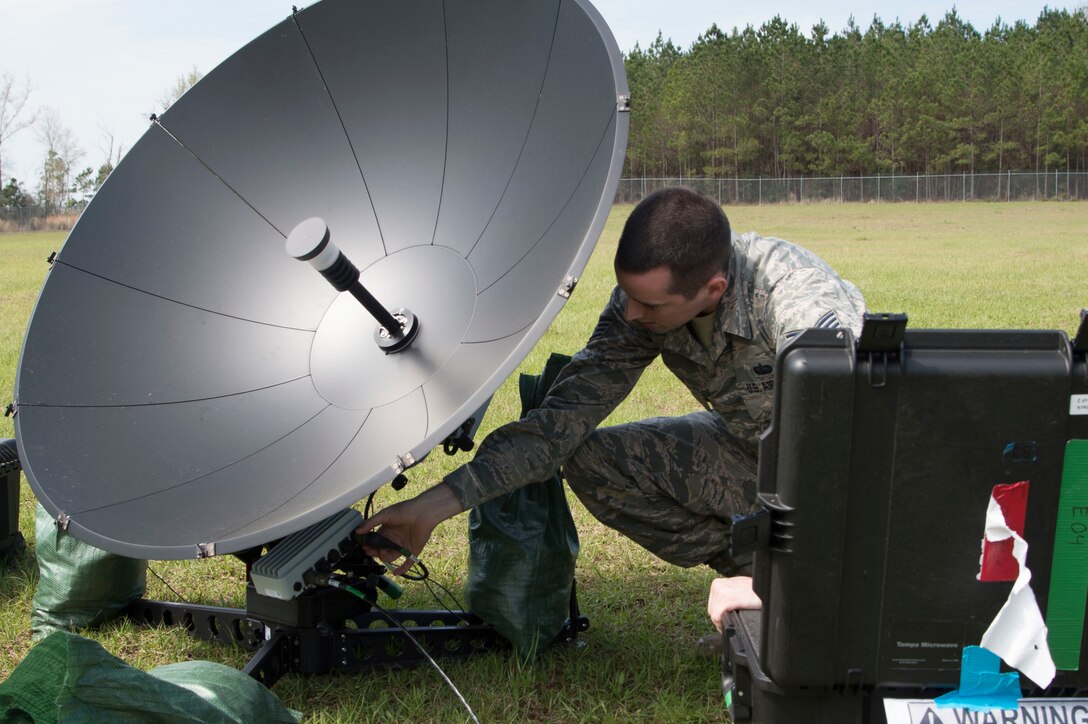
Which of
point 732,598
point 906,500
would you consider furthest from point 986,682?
point 732,598

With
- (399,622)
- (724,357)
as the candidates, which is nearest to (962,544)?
(724,357)

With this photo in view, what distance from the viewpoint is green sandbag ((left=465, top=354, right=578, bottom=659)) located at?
332 cm

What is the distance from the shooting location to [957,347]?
1840 millimetres

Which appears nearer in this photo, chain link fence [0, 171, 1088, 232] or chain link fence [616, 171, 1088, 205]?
chain link fence [0, 171, 1088, 232]

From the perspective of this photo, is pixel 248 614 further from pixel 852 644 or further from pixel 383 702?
pixel 852 644

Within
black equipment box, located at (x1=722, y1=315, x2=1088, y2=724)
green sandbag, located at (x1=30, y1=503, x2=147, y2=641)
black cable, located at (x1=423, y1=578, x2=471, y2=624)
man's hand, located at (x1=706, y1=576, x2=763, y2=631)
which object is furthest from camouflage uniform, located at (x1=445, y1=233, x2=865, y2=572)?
green sandbag, located at (x1=30, y1=503, x2=147, y2=641)

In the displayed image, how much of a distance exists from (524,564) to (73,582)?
1.57 meters

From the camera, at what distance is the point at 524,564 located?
3322 mm

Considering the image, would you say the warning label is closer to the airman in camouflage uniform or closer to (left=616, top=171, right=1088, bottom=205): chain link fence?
the airman in camouflage uniform

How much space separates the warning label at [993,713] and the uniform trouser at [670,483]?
170 cm

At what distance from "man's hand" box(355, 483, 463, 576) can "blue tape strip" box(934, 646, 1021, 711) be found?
1.52 metres

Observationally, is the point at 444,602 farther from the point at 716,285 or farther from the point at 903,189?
the point at 903,189

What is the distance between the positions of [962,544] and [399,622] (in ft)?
6.18

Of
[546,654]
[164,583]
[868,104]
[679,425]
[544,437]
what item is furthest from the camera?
[868,104]
